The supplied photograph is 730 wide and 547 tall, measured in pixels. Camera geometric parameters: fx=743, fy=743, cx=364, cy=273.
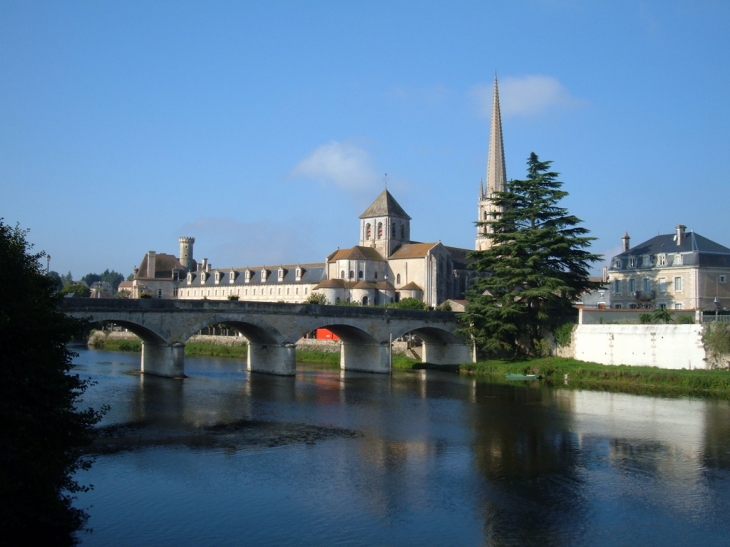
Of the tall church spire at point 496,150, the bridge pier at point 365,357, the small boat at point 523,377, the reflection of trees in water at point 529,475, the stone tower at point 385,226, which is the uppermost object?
the tall church spire at point 496,150

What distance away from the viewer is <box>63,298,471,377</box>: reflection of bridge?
115 feet

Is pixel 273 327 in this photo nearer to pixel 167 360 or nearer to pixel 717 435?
pixel 167 360

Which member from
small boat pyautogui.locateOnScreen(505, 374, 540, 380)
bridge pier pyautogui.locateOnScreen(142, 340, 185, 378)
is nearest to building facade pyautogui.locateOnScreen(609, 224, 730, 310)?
small boat pyautogui.locateOnScreen(505, 374, 540, 380)

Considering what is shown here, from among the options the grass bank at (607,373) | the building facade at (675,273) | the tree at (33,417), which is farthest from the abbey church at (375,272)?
the tree at (33,417)

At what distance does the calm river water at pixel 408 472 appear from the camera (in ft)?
44.9

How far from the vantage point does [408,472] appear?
1784 cm

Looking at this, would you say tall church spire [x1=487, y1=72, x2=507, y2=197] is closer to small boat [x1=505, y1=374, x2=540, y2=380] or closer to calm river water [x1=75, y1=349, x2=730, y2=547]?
small boat [x1=505, y1=374, x2=540, y2=380]

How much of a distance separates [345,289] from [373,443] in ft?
172

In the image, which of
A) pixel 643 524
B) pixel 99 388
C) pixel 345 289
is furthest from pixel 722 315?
pixel 345 289

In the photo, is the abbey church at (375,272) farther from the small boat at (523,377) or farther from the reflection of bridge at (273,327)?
the small boat at (523,377)

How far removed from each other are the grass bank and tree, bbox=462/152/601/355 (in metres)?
1.51

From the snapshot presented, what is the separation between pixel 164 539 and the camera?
42.8ft

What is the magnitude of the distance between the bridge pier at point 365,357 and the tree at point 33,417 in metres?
31.3

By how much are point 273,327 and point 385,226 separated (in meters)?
39.8
